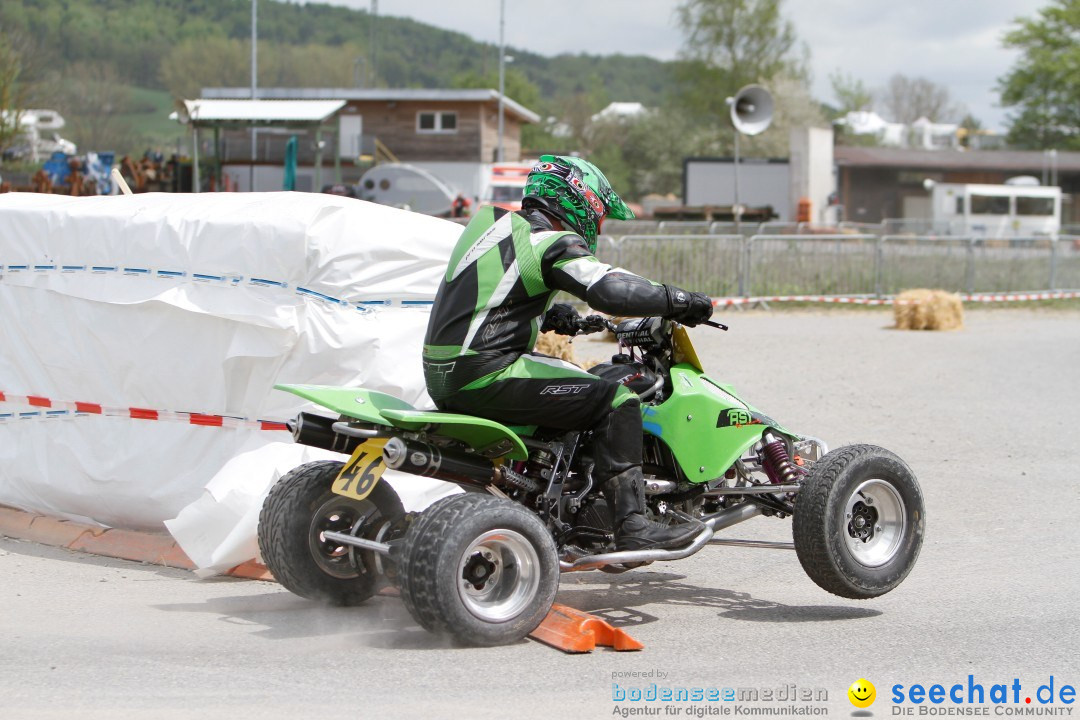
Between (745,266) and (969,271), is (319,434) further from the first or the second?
(969,271)

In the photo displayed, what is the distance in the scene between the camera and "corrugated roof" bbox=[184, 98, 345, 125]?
3334 cm

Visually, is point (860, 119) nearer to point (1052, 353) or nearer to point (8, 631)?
point (1052, 353)

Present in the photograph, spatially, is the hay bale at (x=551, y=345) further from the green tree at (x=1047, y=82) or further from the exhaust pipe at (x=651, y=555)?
the green tree at (x=1047, y=82)

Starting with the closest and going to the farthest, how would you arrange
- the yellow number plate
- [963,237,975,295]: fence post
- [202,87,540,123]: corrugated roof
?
the yellow number plate
[963,237,975,295]: fence post
[202,87,540,123]: corrugated roof

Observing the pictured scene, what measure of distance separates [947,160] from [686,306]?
2679 inches

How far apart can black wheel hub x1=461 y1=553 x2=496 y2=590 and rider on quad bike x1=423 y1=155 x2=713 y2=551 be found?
667 millimetres

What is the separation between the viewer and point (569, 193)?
564 cm

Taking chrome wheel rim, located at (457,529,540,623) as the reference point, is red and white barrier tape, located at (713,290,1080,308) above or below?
above

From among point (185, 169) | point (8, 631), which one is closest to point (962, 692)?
point (8, 631)

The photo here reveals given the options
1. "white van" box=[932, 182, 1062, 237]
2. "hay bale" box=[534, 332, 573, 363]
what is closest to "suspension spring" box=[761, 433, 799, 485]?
"hay bale" box=[534, 332, 573, 363]

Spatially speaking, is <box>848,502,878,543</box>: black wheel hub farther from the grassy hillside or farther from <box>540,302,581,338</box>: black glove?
the grassy hillside

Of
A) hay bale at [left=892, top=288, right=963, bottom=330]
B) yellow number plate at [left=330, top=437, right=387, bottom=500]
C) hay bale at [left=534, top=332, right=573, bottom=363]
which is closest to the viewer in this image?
yellow number plate at [left=330, top=437, right=387, bottom=500]

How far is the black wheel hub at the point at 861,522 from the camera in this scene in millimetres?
5855

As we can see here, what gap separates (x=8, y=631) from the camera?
5414 mm
